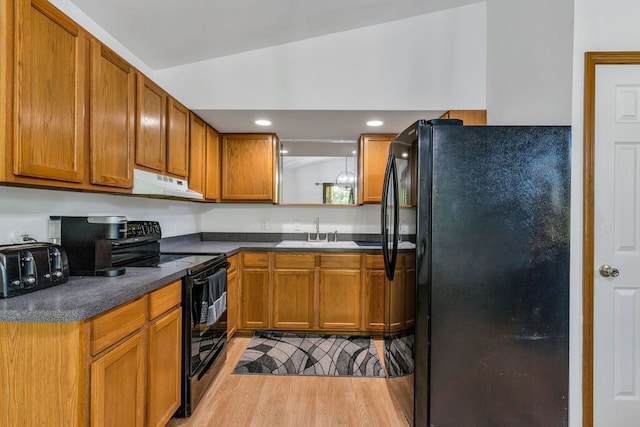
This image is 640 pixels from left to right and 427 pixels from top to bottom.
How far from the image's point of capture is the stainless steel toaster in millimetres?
1222

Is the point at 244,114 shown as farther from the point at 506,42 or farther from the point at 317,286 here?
the point at 506,42

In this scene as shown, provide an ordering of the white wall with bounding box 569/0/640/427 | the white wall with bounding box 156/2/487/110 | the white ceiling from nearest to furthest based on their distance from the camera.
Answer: the white wall with bounding box 569/0/640/427
the white ceiling
the white wall with bounding box 156/2/487/110

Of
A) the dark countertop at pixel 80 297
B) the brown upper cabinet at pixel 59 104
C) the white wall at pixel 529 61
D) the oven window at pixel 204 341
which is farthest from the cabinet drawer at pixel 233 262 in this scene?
the white wall at pixel 529 61

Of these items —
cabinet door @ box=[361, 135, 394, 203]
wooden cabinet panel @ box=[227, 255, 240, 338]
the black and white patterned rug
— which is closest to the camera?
the black and white patterned rug

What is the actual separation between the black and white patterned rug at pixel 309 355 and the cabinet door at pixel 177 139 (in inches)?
63.9

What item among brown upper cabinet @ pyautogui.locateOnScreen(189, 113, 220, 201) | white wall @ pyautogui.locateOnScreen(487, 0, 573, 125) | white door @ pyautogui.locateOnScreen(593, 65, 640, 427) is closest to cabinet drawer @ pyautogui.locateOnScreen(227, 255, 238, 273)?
brown upper cabinet @ pyautogui.locateOnScreen(189, 113, 220, 201)

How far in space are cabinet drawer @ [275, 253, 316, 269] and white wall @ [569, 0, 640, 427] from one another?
2.01m

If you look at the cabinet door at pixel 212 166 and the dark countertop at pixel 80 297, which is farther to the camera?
the cabinet door at pixel 212 166

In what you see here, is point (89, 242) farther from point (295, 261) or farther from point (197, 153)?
point (295, 261)

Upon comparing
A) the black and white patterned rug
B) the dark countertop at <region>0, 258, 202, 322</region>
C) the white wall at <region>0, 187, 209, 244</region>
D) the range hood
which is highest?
the range hood

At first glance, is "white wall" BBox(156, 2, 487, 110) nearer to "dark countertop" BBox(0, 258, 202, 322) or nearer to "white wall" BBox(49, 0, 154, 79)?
"white wall" BBox(49, 0, 154, 79)

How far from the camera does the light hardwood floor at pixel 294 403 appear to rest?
1948 mm

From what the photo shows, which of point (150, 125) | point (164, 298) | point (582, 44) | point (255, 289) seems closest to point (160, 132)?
point (150, 125)

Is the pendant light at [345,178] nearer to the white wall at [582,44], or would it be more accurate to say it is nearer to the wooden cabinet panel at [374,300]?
the wooden cabinet panel at [374,300]
